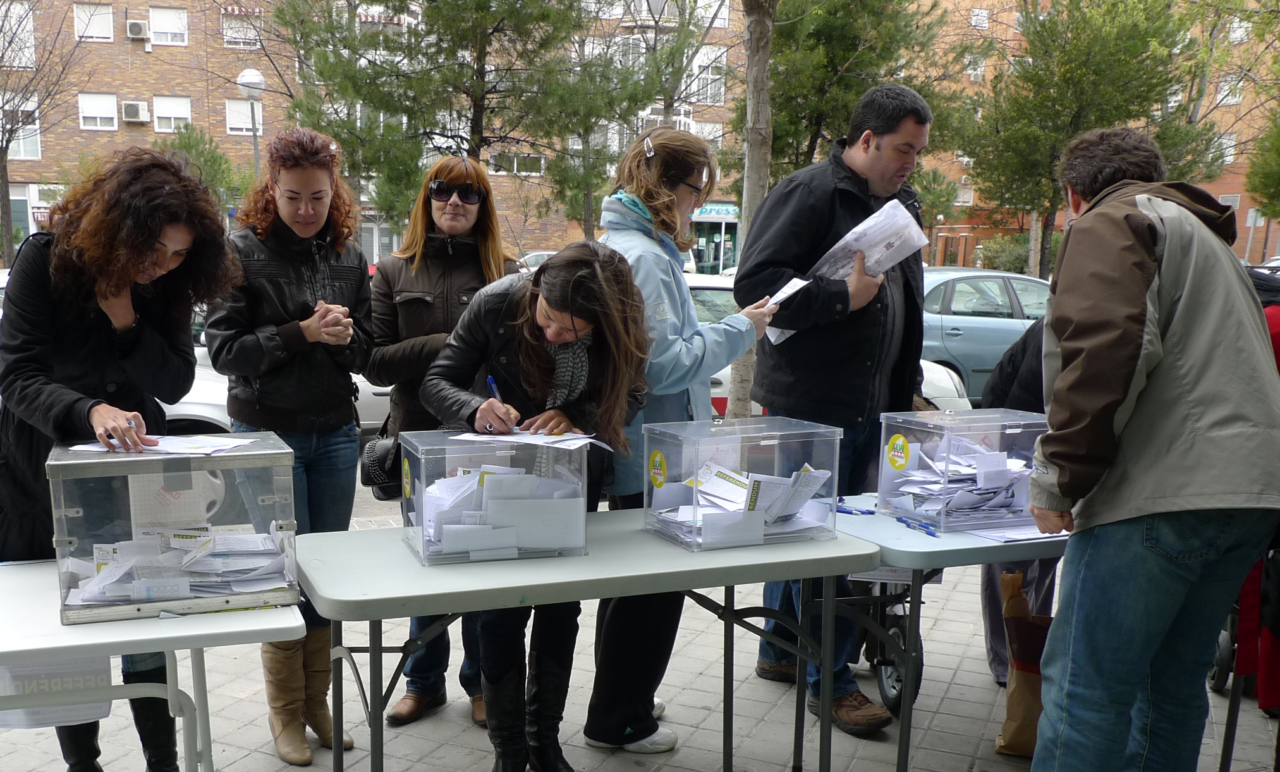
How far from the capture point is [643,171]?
2703mm

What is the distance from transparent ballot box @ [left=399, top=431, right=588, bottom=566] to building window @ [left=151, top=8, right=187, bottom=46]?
95.3ft

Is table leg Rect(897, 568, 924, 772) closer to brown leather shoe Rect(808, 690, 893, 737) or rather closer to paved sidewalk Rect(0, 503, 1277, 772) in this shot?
paved sidewalk Rect(0, 503, 1277, 772)

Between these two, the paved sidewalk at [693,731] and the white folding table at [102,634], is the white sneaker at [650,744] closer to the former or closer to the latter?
the paved sidewalk at [693,731]

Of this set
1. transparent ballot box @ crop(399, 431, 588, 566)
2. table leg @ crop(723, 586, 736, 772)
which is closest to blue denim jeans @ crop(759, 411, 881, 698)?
table leg @ crop(723, 586, 736, 772)

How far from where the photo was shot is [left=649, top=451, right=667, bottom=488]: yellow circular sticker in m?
2.45

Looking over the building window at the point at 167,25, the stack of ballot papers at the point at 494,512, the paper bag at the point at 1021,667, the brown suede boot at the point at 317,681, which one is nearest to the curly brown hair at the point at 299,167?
the stack of ballot papers at the point at 494,512

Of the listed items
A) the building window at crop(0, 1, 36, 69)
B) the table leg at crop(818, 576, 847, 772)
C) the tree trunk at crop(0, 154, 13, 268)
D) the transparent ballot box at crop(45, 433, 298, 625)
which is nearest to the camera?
the transparent ballot box at crop(45, 433, 298, 625)

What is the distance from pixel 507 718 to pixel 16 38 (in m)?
15.1

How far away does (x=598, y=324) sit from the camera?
233cm

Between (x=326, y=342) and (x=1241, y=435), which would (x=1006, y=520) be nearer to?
(x=1241, y=435)

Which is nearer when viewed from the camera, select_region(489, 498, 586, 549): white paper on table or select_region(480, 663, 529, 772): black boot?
select_region(489, 498, 586, 549): white paper on table

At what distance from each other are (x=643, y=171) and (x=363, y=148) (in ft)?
23.7

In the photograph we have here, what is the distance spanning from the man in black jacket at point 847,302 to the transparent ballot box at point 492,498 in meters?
1.12

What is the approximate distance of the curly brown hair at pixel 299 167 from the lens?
2.75 m
